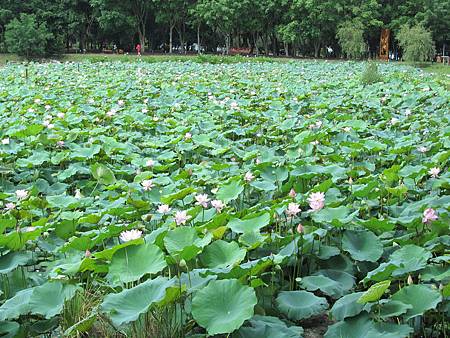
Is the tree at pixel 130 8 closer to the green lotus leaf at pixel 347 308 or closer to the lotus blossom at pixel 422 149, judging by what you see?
the lotus blossom at pixel 422 149

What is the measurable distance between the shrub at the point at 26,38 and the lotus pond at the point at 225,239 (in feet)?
74.0

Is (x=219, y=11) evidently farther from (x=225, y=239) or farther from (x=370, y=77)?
(x=225, y=239)

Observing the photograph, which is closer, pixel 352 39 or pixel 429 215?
pixel 429 215

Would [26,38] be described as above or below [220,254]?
above

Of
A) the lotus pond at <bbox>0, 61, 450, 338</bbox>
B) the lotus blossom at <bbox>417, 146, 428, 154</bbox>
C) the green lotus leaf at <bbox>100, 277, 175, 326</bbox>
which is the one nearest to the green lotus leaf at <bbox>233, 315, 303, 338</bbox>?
the lotus pond at <bbox>0, 61, 450, 338</bbox>

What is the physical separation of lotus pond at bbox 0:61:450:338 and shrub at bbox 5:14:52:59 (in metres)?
22.6

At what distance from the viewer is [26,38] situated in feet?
81.3

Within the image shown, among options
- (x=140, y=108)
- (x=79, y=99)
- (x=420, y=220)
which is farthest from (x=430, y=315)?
(x=79, y=99)

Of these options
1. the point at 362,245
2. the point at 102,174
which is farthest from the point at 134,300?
the point at 102,174

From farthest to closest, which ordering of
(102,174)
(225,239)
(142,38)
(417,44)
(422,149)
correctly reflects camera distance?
(142,38) < (417,44) < (422,149) < (102,174) < (225,239)

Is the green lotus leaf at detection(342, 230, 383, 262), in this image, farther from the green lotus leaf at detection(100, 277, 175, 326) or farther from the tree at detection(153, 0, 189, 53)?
the tree at detection(153, 0, 189, 53)

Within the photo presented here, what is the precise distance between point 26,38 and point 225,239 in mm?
25267

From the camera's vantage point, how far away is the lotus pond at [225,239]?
1.46m

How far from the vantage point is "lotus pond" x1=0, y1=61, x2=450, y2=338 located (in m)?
1.46
